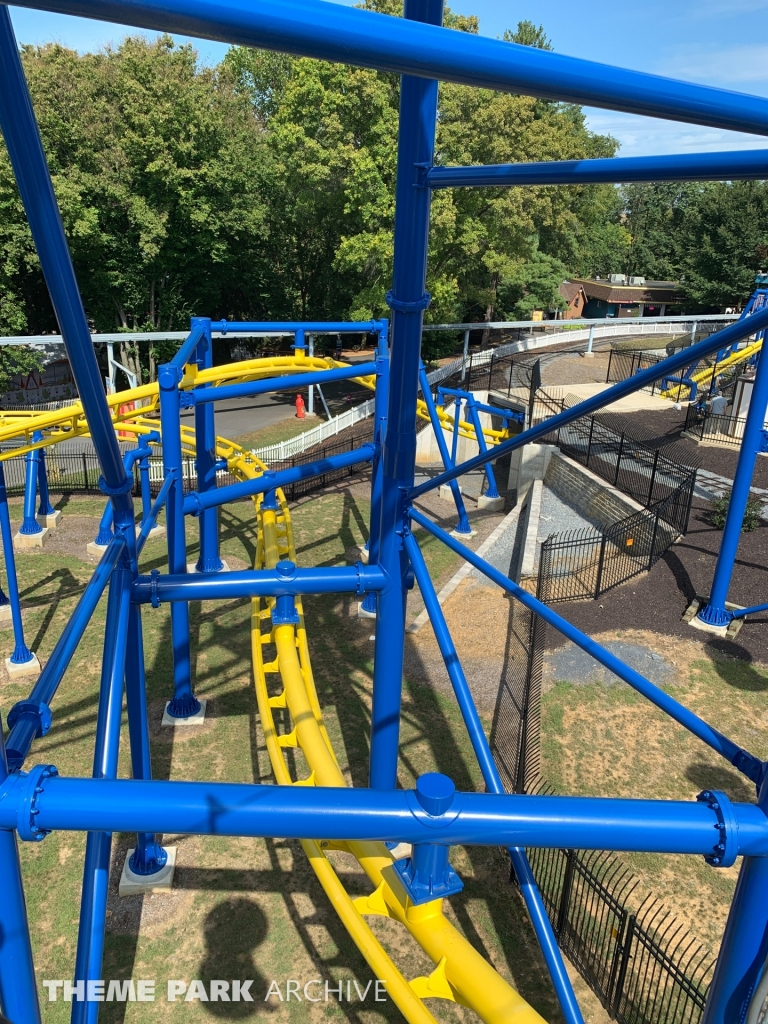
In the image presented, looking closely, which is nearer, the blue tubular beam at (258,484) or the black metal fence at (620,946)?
the black metal fence at (620,946)

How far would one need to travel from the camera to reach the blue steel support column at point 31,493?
Answer: 49.2ft

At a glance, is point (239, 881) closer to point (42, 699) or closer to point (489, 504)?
point (42, 699)

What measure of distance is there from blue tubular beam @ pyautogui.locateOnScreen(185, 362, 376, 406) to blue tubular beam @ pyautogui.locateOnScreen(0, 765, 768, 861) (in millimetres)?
7467

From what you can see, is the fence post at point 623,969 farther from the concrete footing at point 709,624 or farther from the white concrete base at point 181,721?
the concrete footing at point 709,624

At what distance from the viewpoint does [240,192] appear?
3244cm

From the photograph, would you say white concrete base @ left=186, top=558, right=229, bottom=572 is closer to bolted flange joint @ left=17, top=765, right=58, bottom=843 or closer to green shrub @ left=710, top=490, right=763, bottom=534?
green shrub @ left=710, top=490, right=763, bottom=534

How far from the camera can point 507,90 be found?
232 cm

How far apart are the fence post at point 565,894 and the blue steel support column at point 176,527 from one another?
5.05 meters

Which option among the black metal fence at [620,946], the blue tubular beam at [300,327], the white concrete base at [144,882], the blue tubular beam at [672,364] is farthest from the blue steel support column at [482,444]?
the blue tubular beam at [672,364]

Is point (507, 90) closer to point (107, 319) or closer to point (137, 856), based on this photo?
point (137, 856)

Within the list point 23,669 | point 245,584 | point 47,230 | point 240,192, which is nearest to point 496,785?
point 245,584

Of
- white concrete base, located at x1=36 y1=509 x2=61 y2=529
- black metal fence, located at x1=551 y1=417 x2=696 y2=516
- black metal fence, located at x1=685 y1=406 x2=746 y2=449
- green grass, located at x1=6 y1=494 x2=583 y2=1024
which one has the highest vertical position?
black metal fence, located at x1=685 y1=406 x2=746 y2=449

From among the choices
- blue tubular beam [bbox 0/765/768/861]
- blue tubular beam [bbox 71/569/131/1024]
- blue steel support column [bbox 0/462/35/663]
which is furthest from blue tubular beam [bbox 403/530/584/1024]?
blue steel support column [bbox 0/462/35/663]

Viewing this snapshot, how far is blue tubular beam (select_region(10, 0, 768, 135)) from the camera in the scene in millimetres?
1960
